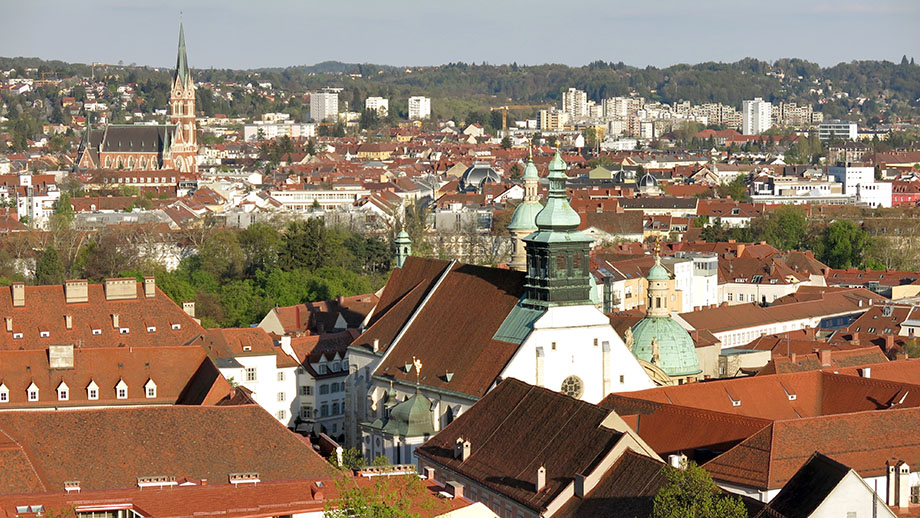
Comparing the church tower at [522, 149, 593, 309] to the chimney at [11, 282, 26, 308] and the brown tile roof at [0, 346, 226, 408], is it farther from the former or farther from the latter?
the chimney at [11, 282, 26, 308]

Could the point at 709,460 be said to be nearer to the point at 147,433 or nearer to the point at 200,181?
the point at 147,433

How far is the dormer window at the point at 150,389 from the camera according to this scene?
52031 mm

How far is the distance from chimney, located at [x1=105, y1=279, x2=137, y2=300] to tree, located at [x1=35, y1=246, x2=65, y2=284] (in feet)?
96.4

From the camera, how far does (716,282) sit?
108m

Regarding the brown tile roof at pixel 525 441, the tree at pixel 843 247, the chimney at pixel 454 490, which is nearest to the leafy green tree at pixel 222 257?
the tree at pixel 843 247

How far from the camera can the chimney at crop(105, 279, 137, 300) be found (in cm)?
6378

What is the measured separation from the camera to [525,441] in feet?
137

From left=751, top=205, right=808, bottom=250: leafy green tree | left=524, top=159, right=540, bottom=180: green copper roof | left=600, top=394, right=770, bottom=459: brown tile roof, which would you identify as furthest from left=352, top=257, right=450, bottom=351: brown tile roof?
left=751, top=205, right=808, bottom=250: leafy green tree

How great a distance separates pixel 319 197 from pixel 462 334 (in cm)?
12334

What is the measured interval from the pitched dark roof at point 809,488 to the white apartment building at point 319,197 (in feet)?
447

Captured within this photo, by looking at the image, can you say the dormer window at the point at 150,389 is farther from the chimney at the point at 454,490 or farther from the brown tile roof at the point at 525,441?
the chimney at the point at 454,490

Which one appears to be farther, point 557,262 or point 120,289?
point 120,289

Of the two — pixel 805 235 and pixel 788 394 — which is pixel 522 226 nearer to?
pixel 788 394

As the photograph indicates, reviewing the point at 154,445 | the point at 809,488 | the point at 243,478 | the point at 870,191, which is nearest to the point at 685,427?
the point at 809,488
